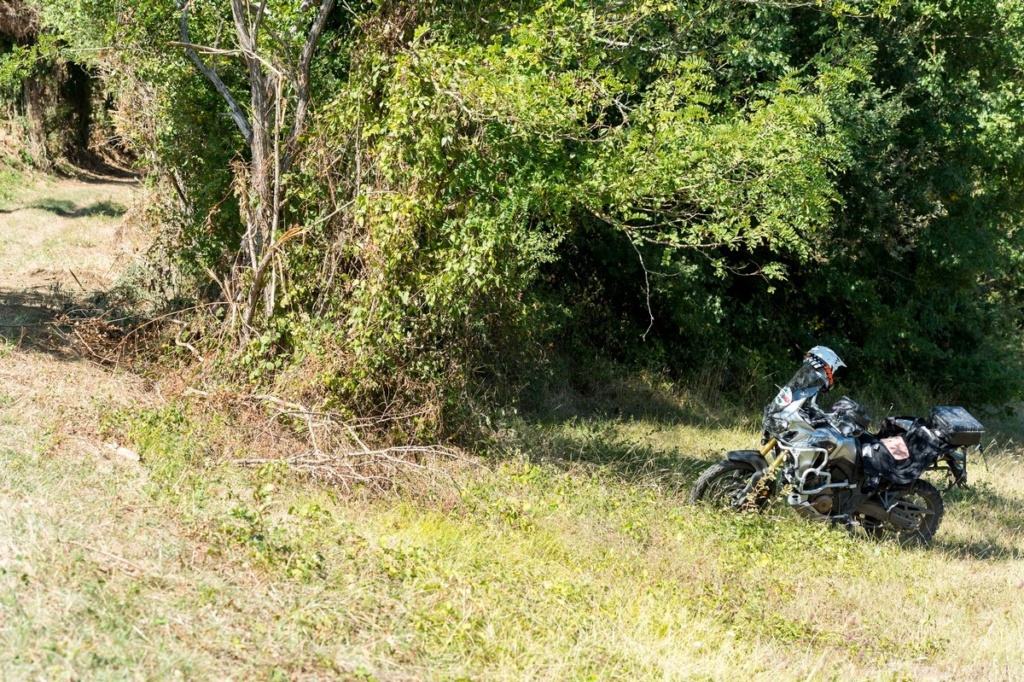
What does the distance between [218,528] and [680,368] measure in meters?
11.0

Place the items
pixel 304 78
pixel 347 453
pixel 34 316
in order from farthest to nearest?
pixel 34 316
pixel 304 78
pixel 347 453

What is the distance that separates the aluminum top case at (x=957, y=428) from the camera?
891 cm

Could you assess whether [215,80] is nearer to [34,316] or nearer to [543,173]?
[543,173]

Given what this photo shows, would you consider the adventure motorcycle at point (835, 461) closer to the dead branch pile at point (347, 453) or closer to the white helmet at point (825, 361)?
the white helmet at point (825, 361)

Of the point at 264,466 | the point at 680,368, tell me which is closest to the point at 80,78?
the point at 680,368

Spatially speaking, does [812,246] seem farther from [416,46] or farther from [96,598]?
[96,598]

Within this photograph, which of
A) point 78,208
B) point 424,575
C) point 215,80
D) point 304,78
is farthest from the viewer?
point 78,208

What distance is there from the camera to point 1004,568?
8945 millimetres

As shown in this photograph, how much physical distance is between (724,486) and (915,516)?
1.81 metres

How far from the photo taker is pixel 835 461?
29.0ft

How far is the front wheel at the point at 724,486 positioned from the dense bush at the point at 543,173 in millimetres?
2212

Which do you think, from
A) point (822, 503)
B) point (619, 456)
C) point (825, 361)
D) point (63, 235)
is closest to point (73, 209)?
point (63, 235)

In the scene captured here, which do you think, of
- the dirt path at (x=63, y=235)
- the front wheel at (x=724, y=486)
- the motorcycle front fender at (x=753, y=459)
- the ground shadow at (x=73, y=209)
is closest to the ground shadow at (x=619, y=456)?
the front wheel at (x=724, y=486)

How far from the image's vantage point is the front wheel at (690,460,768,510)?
8.79 m
